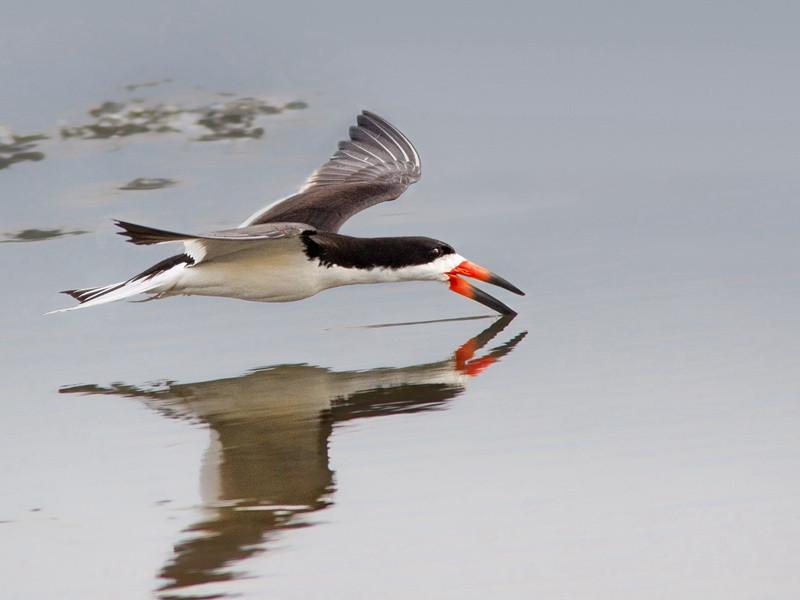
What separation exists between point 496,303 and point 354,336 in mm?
804

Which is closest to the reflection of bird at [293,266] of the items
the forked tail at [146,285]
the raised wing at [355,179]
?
the forked tail at [146,285]

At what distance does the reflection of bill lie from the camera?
4164 mm

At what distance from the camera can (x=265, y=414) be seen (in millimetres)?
5566

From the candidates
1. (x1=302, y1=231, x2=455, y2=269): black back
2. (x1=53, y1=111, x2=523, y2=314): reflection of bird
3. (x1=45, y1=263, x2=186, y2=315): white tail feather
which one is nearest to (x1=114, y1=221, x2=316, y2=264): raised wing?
(x1=53, y1=111, x2=523, y2=314): reflection of bird

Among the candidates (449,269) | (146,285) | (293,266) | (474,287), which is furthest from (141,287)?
(474,287)

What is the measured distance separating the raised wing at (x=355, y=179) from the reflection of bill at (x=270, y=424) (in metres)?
1.26

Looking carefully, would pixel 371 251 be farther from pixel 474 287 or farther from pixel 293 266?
pixel 474 287

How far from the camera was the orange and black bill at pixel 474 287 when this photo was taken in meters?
6.98

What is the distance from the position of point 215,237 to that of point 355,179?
287 cm

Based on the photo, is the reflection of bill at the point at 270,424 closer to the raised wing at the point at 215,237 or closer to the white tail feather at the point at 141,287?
the white tail feather at the point at 141,287

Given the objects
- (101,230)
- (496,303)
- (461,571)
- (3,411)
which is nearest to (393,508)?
(461,571)

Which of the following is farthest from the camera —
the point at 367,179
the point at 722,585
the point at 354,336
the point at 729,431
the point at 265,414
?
the point at 367,179

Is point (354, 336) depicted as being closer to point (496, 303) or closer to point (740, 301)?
point (496, 303)

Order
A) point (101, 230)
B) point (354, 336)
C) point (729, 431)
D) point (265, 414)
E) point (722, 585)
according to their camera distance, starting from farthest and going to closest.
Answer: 1. point (101, 230)
2. point (354, 336)
3. point (265, 414)
4. point (729, 431)
5. point (722, 585)
